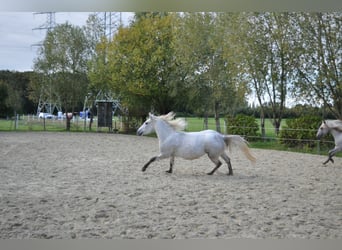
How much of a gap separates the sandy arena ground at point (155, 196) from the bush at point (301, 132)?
72cm

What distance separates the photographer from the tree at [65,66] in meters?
5.57

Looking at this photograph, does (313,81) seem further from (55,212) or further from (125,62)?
(55,212)

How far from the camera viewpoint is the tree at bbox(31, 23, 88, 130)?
557 centimetres

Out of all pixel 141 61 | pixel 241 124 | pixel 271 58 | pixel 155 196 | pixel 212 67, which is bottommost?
pixel 155 196

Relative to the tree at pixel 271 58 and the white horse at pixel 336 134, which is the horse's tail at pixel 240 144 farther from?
the white horse at pixel 336 134

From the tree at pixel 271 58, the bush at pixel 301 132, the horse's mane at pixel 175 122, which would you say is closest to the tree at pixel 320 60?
the tree at pixel 271 58

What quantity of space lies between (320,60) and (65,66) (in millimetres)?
4807

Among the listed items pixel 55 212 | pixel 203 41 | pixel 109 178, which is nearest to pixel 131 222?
pixel 55 212

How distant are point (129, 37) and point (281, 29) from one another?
2486mm

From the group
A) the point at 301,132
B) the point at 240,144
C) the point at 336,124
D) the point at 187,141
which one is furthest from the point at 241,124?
the point at 301,132

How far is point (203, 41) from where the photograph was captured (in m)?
5.35

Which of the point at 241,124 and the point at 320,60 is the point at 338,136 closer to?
the point at 320,60

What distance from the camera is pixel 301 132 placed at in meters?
5.66

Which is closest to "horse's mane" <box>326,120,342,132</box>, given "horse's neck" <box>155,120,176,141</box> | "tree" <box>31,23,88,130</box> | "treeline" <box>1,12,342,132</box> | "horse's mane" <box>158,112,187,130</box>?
"treeline" <box>1,12,342,132</box>
